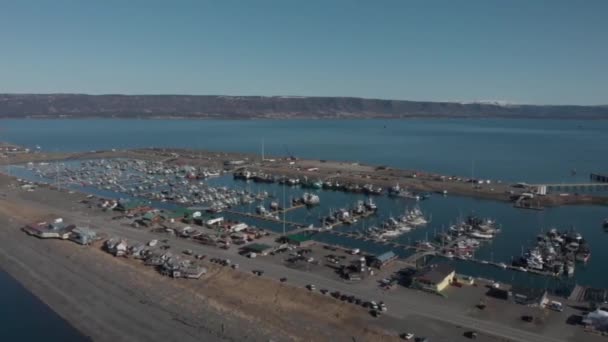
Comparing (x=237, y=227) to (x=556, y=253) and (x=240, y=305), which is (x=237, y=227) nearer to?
(x=240, y=305)

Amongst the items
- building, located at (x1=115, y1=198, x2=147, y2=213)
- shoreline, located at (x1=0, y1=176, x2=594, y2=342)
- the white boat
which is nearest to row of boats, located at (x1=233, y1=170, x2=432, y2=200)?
the white boat

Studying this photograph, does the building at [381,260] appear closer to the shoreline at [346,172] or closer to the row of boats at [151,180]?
the row of boats at [151,180]

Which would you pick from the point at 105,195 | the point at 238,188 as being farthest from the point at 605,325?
the point at 105,195

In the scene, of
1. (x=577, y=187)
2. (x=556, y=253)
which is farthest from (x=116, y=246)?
(x=577, y=187)

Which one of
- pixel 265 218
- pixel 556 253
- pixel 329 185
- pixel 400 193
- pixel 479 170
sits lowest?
pixel 265 218

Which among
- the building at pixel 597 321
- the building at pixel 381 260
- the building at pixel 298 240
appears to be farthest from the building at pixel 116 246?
the building at pixel 597 321

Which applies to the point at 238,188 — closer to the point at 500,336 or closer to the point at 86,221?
the point at 86,221
